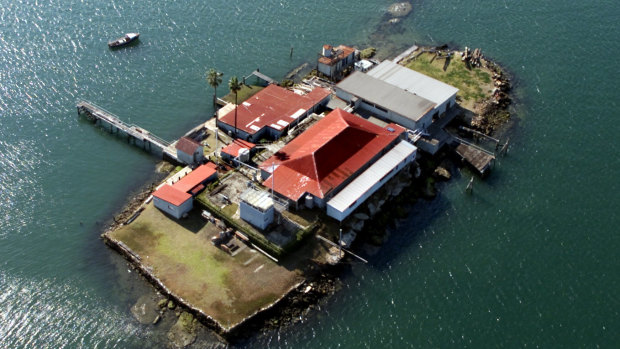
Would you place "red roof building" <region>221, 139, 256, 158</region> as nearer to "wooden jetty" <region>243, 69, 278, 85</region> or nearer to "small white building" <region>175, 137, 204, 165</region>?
"small white building" <region>175, 137, 204, 165</region>

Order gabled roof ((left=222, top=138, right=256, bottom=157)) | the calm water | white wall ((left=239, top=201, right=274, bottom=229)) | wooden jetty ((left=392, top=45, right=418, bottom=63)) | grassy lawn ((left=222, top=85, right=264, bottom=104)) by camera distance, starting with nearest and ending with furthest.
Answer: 1. the calm water
2. white wall ((left=239, top=201, right=274, bottom=229))
3. gabled roof ((left=222, top=138, right=256, bottom=157))
4. grassy lawn ((left=222, top=85, right=264, bottom=104))
5. wooden jetty ((left=392, top=45, right=418, bottom=63))

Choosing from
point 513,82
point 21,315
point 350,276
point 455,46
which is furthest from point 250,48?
point 21,315

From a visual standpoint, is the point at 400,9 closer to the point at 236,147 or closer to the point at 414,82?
the point at 414,82

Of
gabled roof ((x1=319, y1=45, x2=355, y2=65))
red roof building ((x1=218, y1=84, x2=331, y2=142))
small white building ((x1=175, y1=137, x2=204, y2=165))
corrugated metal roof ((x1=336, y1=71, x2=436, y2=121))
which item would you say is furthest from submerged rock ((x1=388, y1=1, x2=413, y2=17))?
small white building ((x1=175, y1=137, x2=204, y2=165))

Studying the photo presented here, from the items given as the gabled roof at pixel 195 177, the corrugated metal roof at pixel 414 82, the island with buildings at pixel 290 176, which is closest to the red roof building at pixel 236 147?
the island with buildings at pixel 290 176

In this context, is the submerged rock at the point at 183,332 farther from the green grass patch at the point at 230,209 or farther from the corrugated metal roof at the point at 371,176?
the corrugated metal roof at the point at 371,176

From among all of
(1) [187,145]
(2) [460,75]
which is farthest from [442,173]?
(1) [187,145]

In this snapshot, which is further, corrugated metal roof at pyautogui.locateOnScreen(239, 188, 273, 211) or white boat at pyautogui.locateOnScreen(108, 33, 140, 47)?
white boat at pyautogui.locateOnScreen(108, 33, 140, 47)

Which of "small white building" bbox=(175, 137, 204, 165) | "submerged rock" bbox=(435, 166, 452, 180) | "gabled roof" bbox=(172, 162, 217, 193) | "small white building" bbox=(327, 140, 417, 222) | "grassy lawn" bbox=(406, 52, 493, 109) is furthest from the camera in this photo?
"grassy lawn" bbox=(406, 52, 493, 109)
